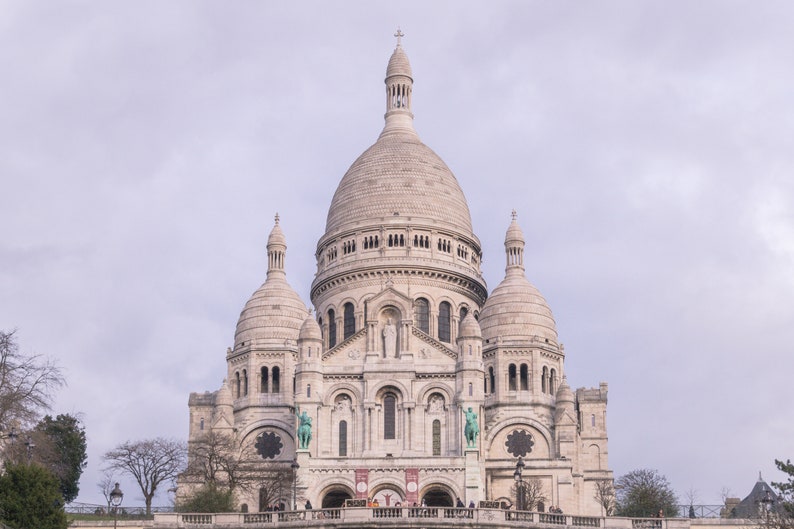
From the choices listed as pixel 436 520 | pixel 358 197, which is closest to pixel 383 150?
pixel 358 197

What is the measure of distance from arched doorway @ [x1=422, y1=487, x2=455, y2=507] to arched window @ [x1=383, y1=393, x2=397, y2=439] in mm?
4862

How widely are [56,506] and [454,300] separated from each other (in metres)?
55.6

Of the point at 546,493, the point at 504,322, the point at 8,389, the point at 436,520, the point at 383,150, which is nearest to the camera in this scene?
the point at 436,520

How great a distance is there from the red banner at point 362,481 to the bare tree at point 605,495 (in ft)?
45.6

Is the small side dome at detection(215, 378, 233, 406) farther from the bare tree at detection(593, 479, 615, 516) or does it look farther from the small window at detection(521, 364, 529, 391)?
the bare tree at detection(593, 479, 615, 516)

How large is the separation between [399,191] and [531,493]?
91.7 ft

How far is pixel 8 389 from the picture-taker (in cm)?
7056

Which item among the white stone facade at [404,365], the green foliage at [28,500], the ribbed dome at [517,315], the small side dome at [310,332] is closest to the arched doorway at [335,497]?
the white stone facade at [404,365]

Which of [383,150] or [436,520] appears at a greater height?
[383,150]

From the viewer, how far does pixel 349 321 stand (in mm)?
112688

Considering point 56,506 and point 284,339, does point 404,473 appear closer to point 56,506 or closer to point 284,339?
point 284,339

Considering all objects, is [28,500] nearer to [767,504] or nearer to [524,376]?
[767,504]

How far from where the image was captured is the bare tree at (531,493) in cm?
9449

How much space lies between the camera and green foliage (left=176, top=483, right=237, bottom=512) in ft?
252
